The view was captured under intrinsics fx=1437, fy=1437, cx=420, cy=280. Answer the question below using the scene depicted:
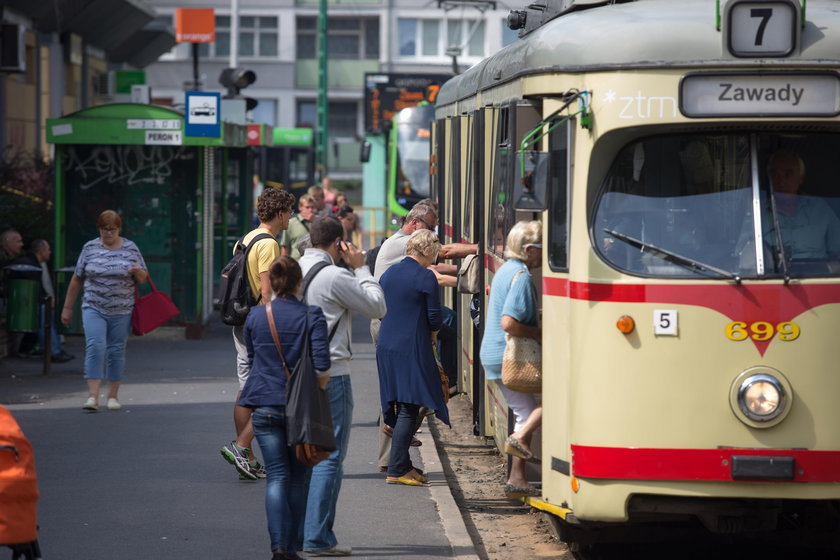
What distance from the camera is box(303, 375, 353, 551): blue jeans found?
7.27 meters

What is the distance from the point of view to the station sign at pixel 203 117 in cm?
1727

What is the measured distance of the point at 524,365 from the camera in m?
7.63

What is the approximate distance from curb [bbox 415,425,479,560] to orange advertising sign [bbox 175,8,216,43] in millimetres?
11907

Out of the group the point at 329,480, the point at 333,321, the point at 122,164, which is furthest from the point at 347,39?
the point at 329,480

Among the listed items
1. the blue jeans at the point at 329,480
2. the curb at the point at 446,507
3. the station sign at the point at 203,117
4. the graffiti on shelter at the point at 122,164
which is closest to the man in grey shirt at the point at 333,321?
the blue jeans at the point at 329,480

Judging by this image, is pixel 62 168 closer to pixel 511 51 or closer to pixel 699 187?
pixel 511 51

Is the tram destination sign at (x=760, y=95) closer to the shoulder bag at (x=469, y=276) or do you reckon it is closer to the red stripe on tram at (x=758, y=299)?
the red stripe on tram at (x=758, y=299)

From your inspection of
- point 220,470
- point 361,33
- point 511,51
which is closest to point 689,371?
point 511,51

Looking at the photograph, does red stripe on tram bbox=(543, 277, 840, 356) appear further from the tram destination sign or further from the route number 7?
the route number 7

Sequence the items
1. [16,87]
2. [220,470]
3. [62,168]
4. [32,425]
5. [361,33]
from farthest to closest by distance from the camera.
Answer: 1. [361,33]
2. [16,87]
3. [62,168]
4. [32,425]
5. [220,470]

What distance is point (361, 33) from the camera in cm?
6303

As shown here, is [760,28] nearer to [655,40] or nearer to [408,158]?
[655,40]

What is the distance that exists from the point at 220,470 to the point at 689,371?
423cm

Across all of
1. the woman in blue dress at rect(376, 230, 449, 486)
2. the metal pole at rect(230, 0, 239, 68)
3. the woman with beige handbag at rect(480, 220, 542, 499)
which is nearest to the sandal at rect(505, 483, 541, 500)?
the woman with beige handbag at rect(480, 220, 542, 499)
